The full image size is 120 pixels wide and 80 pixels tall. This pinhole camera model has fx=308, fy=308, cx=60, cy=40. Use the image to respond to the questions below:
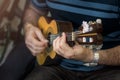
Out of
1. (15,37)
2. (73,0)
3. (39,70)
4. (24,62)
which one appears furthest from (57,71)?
(15,37)

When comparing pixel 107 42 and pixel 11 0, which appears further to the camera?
pixel 11 0

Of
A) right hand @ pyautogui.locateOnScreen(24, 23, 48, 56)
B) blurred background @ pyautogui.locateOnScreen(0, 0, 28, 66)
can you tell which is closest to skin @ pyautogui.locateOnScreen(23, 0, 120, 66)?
right hand @ pyautogui.locateOnScreen(24, 23, 48, 56)

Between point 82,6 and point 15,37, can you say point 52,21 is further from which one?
point 15,37

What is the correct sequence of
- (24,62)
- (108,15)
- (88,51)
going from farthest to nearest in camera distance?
1. (24,62)
2. (108,15)
3. (88,51)

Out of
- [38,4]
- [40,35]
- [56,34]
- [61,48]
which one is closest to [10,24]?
[38,4]

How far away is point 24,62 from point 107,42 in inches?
16.8

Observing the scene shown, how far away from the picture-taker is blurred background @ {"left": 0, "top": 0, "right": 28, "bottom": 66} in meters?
1.79

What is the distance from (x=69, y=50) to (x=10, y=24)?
0.74 m

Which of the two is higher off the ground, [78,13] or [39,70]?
[78,13]

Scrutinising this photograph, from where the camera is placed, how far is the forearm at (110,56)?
4.16 ft

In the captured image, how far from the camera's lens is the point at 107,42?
1387 millimetres

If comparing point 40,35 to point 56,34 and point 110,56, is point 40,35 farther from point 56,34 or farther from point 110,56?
point 110,56

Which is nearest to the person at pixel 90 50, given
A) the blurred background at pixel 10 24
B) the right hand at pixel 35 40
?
the right hand at pixel 35 40

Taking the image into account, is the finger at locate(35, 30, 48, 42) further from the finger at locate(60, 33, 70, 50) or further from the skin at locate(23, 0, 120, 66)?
the finger at locate(60, 33, 70, 50)
